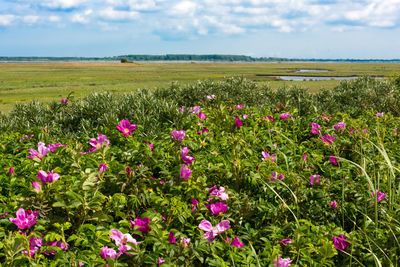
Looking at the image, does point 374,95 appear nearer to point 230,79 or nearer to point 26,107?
point 230,79

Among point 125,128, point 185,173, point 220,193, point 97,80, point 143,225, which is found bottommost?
point 143,225

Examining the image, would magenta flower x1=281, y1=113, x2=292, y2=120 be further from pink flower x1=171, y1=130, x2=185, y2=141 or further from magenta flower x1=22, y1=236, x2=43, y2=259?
magenta flower x1=22, y1=236, x2=43, y2=259

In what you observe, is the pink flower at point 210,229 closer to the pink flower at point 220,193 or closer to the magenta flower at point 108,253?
the pink flower at point 220,193

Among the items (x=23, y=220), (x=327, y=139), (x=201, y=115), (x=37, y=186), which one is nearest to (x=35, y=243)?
(x=23, y=220)

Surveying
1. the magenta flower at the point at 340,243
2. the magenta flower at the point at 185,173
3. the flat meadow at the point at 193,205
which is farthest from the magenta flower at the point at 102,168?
the magenta flower at the point at 340,243

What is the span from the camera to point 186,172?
236 cm

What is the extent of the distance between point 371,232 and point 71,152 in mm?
2346

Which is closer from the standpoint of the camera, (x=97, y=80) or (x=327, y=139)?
(x=327, y=139)

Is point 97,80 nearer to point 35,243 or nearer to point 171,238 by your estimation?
point 35,243

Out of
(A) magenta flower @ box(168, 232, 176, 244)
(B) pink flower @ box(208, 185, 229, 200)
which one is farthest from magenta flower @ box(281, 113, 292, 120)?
(A) magenta flower @ box(168, 232, 176, 244)

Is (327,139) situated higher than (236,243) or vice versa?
(327,139)

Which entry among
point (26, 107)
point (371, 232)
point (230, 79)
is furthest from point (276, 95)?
point (371, 232)

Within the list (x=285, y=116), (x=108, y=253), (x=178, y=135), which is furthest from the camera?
(x=285, y=116)

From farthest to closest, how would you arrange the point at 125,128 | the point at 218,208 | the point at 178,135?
the point at 125,128 < the point at 178,135 < the point at 218,208
